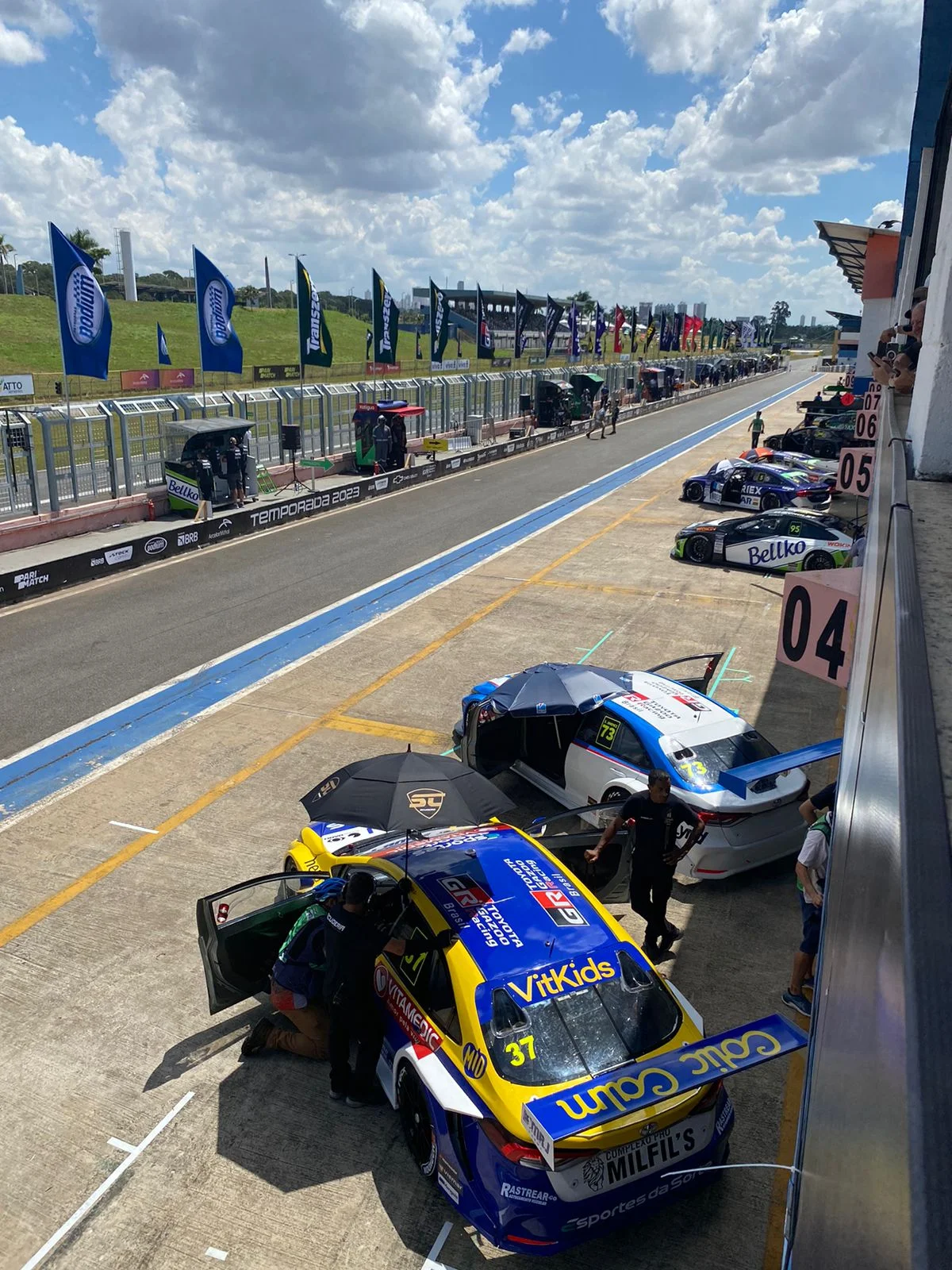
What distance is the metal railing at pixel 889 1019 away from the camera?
115 centimetres

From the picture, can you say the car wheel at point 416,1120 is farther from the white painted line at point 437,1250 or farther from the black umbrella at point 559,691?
the black umbrella at point 559,691

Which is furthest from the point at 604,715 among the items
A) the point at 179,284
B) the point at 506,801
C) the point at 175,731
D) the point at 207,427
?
the point at 179,284

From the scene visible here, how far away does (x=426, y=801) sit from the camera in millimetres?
7438

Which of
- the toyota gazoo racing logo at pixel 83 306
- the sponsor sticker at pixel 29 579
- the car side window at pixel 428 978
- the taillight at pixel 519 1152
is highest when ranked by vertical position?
the toyota gazoo racing logo at pixel 83 306

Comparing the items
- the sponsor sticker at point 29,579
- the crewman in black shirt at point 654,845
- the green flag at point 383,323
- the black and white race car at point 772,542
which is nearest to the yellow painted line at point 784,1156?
the crewman in black shirt at point 654,845

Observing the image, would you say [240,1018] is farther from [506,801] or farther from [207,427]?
[207,427]

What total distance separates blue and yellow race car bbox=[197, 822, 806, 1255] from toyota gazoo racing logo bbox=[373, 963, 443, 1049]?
0.01 meters

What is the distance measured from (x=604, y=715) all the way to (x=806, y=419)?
34501mm

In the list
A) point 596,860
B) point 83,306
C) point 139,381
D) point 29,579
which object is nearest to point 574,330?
point 139,381

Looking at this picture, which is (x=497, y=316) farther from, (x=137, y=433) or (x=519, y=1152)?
(x=519, y=1152)

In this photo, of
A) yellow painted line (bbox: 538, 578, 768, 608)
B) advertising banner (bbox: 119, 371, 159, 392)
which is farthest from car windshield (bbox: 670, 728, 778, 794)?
advertising banner (bbox: 119, 371, 159, 392)

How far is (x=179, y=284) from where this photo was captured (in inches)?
5709

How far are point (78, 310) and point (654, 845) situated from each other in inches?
784

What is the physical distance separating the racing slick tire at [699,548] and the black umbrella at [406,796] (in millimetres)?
14016
